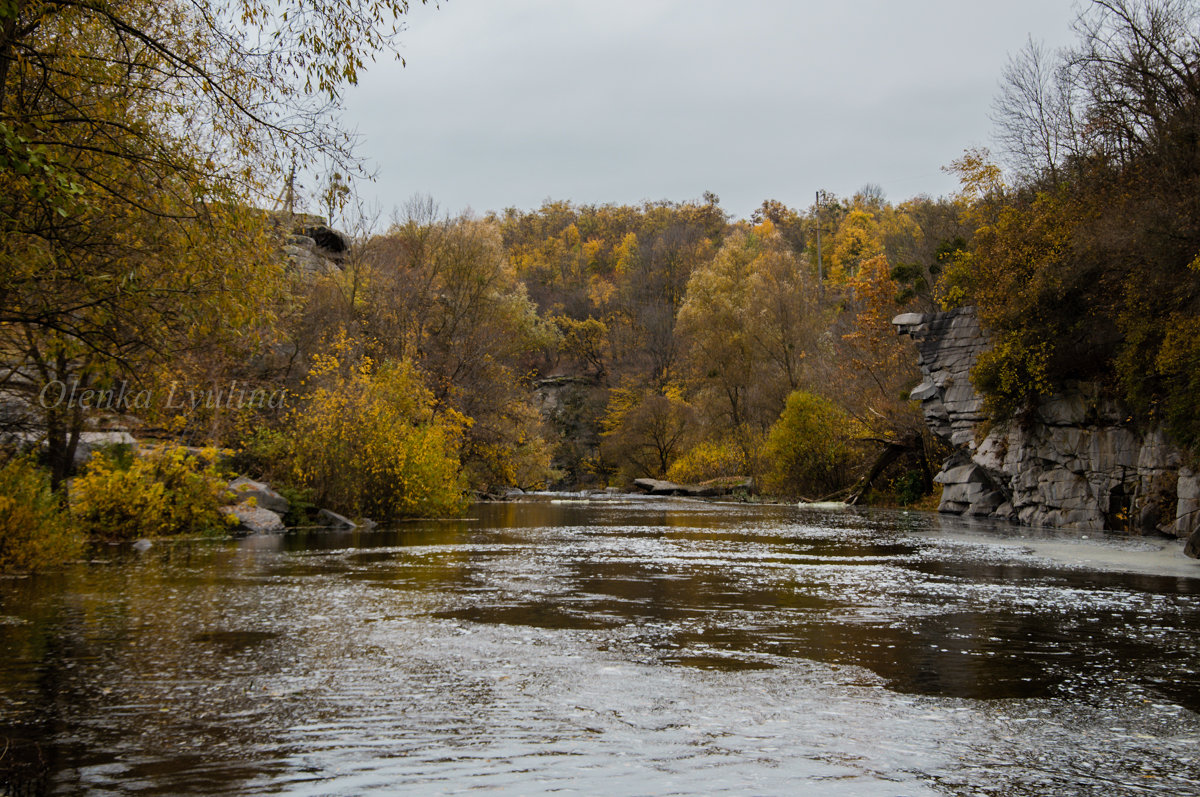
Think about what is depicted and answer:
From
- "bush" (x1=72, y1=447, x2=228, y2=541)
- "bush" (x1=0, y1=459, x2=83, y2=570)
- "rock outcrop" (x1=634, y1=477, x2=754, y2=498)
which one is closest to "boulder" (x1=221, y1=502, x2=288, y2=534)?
"bush" (x1=72, y1=447, x2=228, y2=541)

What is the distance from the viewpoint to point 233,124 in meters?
8.41

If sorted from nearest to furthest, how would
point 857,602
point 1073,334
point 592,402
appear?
1. point 857,602
2. point 1073,334
3. point 592,402

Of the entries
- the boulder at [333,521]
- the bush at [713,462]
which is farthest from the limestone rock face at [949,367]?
the boulder at [333,521]

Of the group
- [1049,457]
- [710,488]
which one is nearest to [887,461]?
[1049,457]

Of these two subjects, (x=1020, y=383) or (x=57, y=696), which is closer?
(x=57, y=696)

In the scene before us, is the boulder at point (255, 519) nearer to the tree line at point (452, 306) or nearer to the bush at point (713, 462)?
the tree line at point (452, 306)

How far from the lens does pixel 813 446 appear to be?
3844cm

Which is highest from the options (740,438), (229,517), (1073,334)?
(1073,334)

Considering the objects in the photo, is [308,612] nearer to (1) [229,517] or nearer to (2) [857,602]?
(2) [857,602]

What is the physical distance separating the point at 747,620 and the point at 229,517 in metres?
14.0

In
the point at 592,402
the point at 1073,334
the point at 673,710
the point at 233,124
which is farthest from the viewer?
the point at 592,402

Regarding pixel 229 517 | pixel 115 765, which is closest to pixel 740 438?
pixel 229 517

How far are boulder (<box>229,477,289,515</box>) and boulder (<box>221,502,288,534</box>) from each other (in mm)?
281

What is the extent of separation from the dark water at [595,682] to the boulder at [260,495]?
840cm
